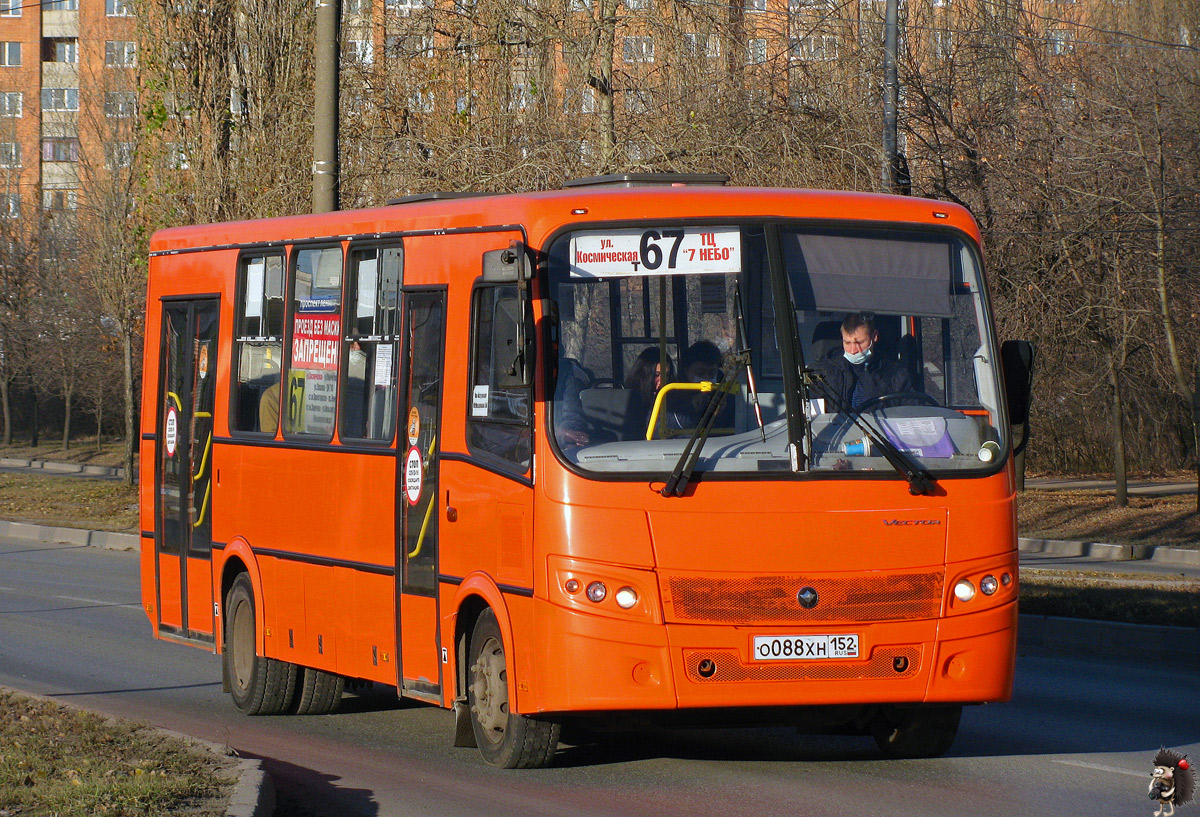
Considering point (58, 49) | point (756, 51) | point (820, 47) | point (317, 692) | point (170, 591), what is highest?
point (58, 49)

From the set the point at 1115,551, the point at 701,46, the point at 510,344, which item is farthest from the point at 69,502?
the point at 510,344

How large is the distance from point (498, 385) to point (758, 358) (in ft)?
4.17

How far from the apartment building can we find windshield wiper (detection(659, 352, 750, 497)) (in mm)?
20504

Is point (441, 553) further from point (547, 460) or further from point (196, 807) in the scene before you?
point (196, 807)

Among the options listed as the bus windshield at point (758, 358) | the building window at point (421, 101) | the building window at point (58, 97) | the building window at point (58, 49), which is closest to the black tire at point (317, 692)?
the bus windshield at point (758, 358)

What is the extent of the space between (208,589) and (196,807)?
4.65 meters

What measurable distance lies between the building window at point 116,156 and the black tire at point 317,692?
103 ft

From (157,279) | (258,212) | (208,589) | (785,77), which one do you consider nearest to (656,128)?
(785,77)

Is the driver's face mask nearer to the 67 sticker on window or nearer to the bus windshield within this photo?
the bus windshield

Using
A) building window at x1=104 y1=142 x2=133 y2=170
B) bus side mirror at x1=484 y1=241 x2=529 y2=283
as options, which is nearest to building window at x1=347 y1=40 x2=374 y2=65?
bus side mirror at x1=484 y1=241 x2=529 y2=283

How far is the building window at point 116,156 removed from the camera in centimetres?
3992

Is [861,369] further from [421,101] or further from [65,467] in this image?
[65,467]

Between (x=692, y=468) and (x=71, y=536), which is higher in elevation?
(x=692, y=468)

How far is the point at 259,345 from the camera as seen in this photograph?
10.5 metres
